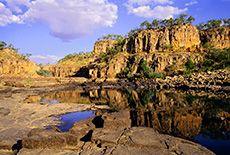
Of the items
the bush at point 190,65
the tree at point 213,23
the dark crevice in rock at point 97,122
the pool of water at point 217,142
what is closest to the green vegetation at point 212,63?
the bush at point 190,65

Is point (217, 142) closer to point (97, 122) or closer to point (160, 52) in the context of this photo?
point (97, 122)

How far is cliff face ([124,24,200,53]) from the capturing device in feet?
249

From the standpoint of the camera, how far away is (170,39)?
7781 centimetres

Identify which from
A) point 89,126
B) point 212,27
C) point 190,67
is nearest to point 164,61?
point 190,67

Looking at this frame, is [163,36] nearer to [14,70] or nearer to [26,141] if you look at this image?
[14,70]

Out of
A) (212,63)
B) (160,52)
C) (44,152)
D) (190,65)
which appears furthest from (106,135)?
(160,52)

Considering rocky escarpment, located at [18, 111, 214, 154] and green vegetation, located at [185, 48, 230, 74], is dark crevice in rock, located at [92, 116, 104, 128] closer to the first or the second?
rocky escarpment, located at [18, 111, 214, 154]

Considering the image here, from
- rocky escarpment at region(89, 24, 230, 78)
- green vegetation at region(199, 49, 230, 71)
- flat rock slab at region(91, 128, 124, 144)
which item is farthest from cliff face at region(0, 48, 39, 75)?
green vegetation at region(199, 49, 230, 71)

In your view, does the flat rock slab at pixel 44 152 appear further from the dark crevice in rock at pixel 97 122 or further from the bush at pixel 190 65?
the bush at pixel 190 65

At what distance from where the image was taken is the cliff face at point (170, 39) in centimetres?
7588

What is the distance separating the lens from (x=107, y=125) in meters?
7.35

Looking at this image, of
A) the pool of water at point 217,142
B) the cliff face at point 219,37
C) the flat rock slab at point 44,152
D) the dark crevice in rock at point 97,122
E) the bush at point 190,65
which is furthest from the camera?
the cliff face at point 219,37

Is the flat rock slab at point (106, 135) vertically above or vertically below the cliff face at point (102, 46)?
below

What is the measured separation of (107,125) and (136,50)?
78299 millimetres
